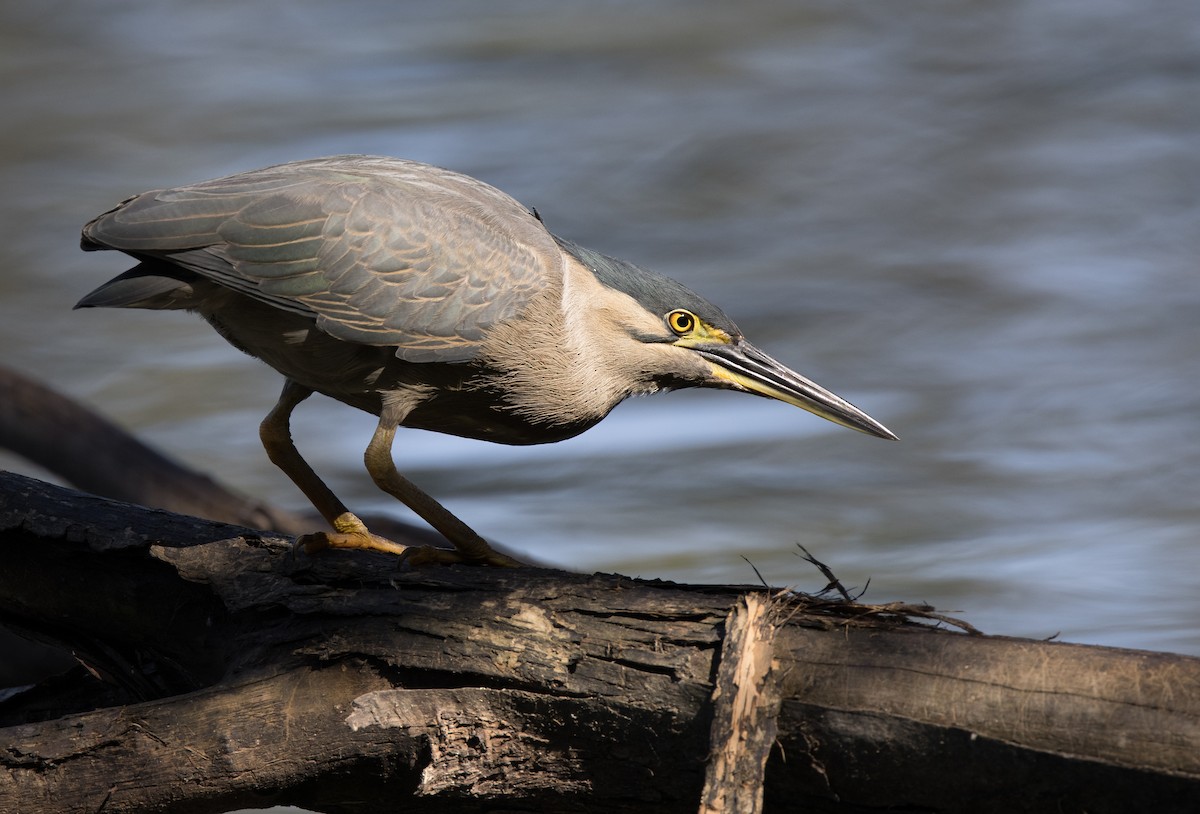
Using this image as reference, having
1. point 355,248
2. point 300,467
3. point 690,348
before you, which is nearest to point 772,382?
point 690,348

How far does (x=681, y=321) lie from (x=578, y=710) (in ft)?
4.68

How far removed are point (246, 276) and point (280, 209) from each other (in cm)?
23

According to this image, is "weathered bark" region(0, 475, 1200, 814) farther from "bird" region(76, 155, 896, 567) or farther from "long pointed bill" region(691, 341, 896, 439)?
"long pointed bill" region(691, 341, 896, 439)

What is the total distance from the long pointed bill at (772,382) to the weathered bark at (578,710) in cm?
110

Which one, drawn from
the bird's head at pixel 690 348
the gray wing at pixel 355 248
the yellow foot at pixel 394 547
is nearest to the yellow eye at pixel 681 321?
the bird's head at pixel 690 348

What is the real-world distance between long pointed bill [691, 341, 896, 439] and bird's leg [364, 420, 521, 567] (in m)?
0.85

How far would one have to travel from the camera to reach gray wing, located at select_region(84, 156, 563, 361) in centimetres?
350

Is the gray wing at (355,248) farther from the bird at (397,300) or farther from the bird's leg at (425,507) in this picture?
the bird's leg at (425,507)

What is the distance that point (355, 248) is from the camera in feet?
11.8

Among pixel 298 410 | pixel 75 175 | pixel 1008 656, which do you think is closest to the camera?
pixel 1008 656

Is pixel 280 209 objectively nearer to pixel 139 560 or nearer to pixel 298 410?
pixel 139 560

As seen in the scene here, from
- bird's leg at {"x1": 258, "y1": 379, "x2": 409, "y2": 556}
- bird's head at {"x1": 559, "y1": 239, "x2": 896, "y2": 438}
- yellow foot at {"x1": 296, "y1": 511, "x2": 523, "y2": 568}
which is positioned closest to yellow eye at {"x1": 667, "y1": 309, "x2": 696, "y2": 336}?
bird's head at {"x1": 559, "y1": 239, "x2": 896, "y2": 438}

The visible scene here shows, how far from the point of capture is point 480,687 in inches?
114

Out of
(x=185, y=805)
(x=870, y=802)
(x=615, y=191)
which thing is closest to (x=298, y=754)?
(x=185, y=805)
